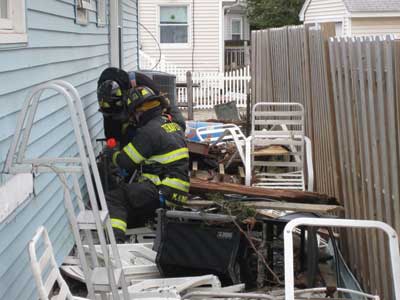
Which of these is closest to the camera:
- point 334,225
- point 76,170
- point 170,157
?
point 76,170

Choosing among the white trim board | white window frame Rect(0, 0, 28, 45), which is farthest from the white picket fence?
the white trim board

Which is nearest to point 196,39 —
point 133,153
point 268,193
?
point 268,193

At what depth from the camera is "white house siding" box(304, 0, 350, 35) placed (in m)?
25.6

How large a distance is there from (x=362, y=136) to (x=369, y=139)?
228 millimetres

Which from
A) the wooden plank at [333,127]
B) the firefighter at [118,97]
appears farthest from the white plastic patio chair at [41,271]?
the firefighter at [118,97]

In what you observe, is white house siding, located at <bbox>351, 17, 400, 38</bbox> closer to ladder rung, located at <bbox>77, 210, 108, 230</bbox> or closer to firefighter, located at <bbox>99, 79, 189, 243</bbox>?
firefighter, located at <bbox>99, 79, 189, 243</bbox>

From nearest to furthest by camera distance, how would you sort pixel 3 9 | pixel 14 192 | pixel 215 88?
1. pixel 14 192
2. pixel 3 9
3. pixel 215 88

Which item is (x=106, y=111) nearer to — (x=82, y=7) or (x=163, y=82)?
(x=82, y=7)

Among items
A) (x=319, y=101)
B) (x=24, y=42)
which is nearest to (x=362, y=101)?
(x=24, y=42)

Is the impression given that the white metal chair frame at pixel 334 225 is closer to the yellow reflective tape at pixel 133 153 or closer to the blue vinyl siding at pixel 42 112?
the blue vinyl siding at pixel 42 112

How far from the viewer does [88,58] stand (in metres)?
7.76

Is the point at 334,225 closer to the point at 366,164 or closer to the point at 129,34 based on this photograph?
the point at 366,164

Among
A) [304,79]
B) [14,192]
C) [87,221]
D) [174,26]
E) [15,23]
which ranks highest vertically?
[174,26]

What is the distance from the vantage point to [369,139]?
498cm
